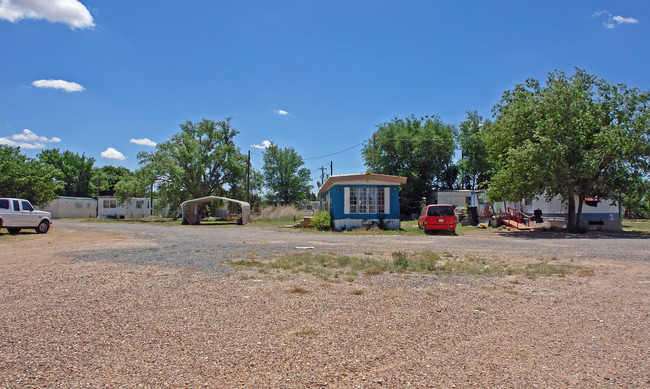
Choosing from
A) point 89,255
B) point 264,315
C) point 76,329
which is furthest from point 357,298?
point 89,255

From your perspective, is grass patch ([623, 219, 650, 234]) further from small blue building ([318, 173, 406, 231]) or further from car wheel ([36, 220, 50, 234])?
car wheel ([36, 220, 50, 234])

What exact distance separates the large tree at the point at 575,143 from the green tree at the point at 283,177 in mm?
36161

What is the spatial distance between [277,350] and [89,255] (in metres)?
8.70

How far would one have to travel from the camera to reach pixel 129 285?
21.9 feet

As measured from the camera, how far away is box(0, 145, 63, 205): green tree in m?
27.1

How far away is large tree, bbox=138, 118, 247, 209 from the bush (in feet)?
68.3

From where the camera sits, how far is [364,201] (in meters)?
22.7

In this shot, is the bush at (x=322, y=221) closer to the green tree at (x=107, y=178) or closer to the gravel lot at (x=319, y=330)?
the gravel lot at (x=319, y=330)

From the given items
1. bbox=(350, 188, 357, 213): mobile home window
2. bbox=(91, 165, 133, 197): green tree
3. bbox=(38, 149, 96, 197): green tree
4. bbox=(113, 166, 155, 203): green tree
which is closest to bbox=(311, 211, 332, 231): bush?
bbox=(350, 188, 357, 213): mobile home window

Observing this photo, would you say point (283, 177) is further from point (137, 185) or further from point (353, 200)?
point (353, 200)

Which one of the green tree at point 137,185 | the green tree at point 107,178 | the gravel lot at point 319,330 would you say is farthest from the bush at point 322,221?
the green tree at point 107,178

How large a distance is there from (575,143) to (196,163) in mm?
33318

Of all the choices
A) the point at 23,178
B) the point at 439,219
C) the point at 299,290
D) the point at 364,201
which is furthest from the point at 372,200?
the point at 23,178

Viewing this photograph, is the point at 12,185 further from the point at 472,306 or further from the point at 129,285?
the point at 472,306
